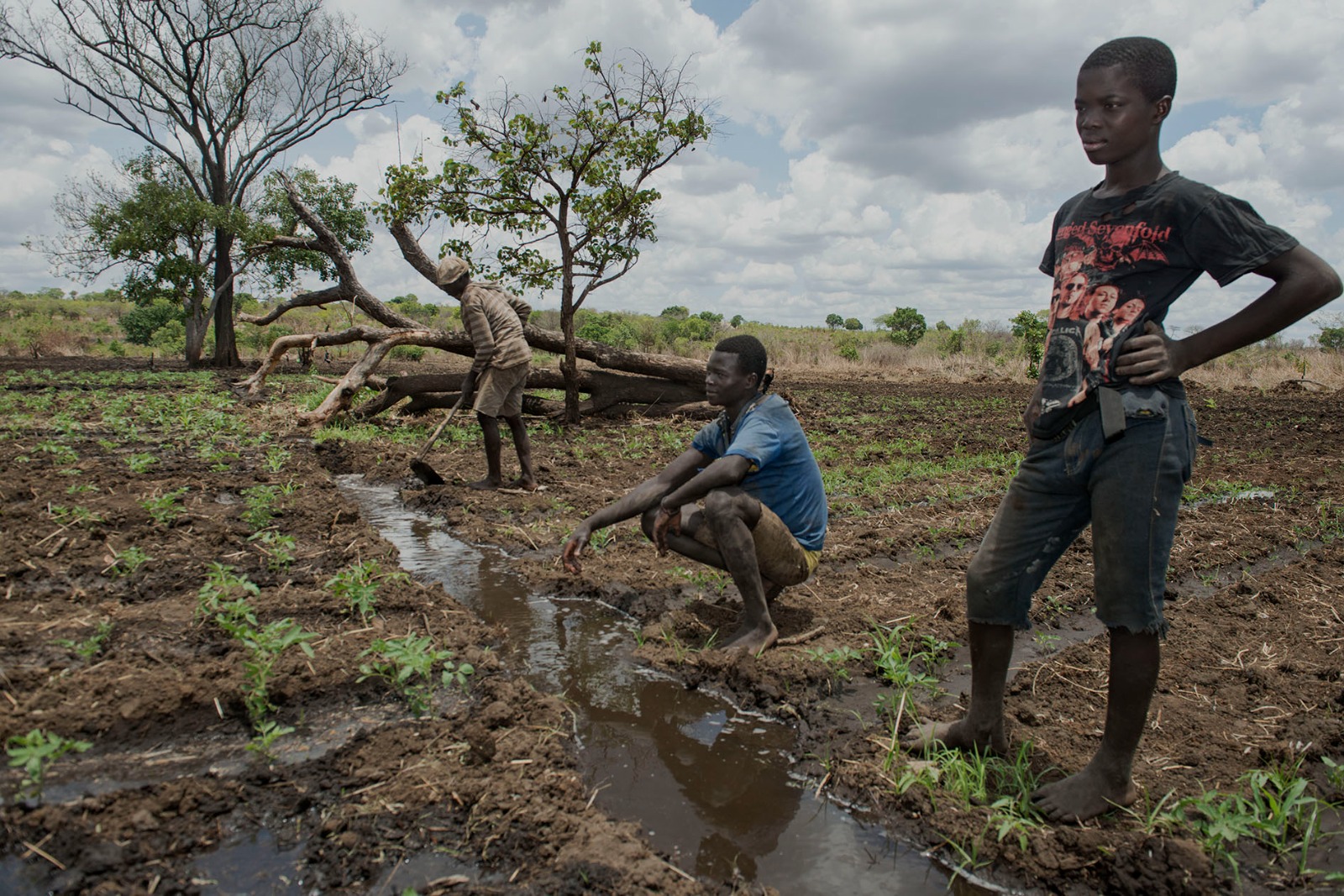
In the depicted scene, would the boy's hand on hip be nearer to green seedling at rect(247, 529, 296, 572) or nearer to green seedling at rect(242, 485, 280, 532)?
green seedling at rect(247, 529, 296, 572)

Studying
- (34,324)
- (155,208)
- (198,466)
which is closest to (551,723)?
(198,466)

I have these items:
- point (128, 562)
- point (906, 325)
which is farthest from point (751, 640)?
point (906, 325)

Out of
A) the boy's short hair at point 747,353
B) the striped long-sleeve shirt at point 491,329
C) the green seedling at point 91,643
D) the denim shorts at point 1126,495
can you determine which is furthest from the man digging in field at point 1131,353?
the striped long-sleeve shirt at point 491,329

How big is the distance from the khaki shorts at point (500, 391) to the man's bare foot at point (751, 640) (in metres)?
4.24

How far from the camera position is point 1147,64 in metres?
2.28

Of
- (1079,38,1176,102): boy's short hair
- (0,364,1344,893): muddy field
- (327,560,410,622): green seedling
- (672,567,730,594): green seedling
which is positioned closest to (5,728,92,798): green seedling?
(0,364,1344,893): muddy field

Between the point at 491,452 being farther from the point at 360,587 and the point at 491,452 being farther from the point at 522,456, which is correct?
the point at 360,587

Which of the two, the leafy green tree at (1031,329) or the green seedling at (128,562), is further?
the leafy green tree at (1031,329)

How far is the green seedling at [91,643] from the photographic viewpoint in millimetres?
3311

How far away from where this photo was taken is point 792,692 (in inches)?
139

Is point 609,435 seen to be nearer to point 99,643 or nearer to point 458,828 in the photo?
point 99,643

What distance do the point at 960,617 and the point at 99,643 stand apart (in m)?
3.94

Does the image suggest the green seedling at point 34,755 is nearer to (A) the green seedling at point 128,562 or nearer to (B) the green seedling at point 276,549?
(A) the green seedling at point 128,562

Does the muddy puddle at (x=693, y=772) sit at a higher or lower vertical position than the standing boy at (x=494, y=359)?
lower
